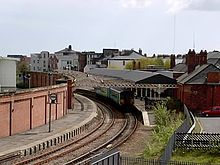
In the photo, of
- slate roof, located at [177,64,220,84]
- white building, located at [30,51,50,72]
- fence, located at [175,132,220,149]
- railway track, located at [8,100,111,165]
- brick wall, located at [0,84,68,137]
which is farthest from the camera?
white building, located at [30,51,50,72]

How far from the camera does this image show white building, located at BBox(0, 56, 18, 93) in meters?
49.2

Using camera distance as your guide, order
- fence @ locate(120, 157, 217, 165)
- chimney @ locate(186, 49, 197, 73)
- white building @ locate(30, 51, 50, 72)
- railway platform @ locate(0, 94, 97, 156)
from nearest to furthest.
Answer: fence @ locate(120, 157, 217, 165)
railway platform @ locate(0, 94, 97, 156)
chimney @ locate(186, 49, 197, 73)
white building @ locate(30, 51, 50, 72)

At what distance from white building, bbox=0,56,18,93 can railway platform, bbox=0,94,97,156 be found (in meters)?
6.72

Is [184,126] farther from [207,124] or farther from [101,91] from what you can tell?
[101,91]

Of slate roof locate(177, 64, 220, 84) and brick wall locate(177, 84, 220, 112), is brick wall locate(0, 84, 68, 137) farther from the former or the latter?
slate roof locate(177, 64, 220, 84)

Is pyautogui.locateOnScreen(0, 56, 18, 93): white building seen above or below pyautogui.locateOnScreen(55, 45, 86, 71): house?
below

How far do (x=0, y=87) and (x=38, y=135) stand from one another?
1113 cm

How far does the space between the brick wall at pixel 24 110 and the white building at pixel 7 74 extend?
16.1ft

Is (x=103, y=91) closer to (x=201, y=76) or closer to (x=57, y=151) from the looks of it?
(x=201, y=76)

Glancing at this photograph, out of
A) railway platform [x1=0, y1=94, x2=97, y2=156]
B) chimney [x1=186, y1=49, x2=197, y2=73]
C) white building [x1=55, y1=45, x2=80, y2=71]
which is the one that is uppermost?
white building [x1=55, y1=45, x2=80, y2=71]

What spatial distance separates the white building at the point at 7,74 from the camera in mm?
49188

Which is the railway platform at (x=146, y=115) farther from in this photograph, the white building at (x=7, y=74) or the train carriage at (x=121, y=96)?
the white building at (x=7, y=74)

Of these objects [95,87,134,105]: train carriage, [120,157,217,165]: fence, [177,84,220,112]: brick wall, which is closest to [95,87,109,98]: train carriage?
[95,87,134,105]: train carriage

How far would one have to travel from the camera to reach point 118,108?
212 ft
